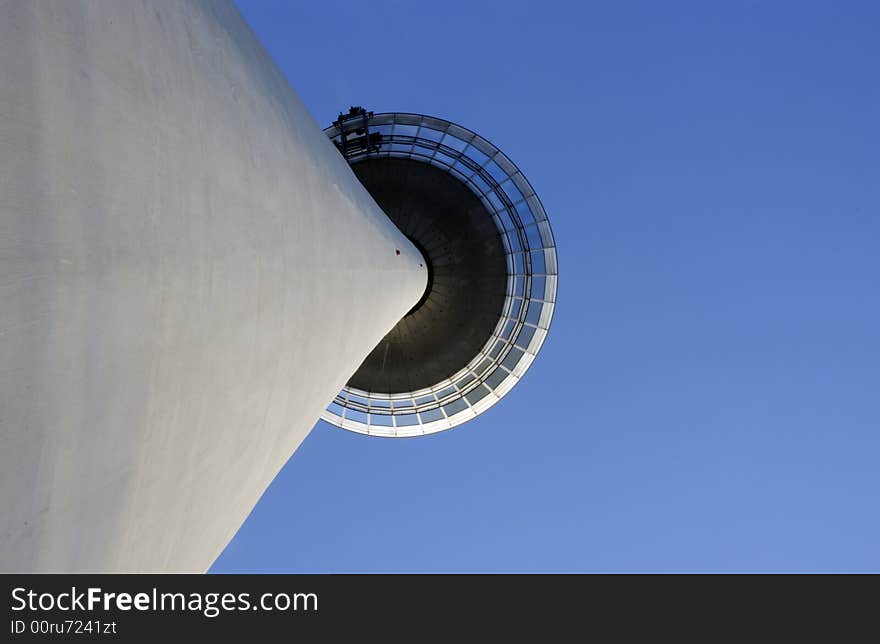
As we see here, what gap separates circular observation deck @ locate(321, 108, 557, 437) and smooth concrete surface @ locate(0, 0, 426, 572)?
1574 centimetres

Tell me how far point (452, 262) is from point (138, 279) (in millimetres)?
19014

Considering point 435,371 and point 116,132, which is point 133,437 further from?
point 435,371

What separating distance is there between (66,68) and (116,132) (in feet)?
1.05

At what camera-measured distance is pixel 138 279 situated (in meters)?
2.58

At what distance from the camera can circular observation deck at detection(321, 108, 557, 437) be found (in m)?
21.2

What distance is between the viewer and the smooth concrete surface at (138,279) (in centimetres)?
197

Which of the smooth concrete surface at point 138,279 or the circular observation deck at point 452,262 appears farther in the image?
the circular observation deck at point 452,262

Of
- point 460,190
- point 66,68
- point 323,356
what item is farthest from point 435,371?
point 66,68

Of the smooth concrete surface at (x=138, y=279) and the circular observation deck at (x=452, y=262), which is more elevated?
the circular observation deck at (x=452, y=262)

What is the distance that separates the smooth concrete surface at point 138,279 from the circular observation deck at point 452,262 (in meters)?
15.7

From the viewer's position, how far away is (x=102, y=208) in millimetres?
2303

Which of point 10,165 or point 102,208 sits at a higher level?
point 102,208
